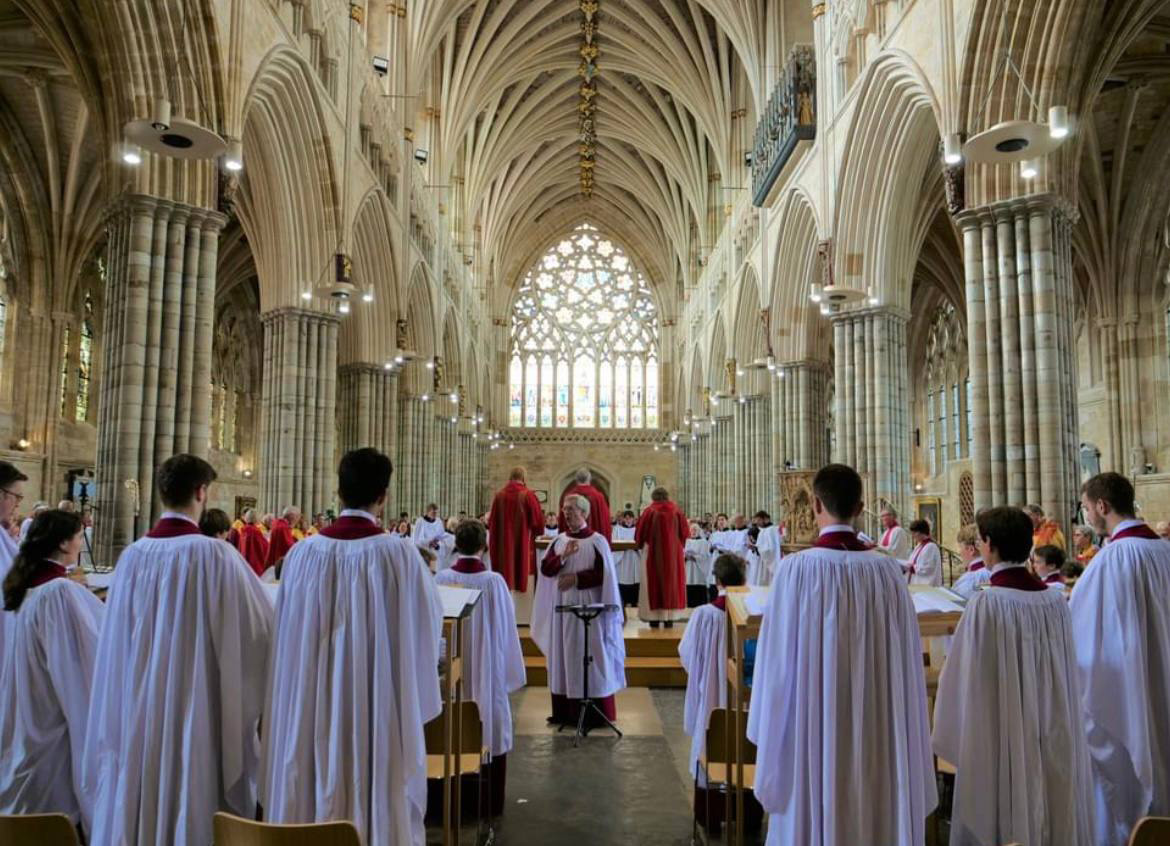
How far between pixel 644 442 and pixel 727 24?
2303 centimetres

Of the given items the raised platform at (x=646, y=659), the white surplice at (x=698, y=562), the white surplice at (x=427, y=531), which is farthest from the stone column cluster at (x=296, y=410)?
the white surplice at (x=698, y=562)

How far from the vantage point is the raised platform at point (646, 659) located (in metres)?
10.1

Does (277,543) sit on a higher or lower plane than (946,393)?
lower

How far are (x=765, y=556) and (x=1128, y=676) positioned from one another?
40.8ft

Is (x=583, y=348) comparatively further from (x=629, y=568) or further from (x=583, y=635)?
(x=583, y=635)

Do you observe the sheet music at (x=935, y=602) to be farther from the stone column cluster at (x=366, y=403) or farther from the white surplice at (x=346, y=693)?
the stone column cluster at (x=366, y=403)

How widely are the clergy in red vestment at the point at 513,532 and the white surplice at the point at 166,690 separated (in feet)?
24.7

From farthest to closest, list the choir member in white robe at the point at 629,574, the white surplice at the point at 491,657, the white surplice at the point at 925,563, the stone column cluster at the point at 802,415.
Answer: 1. the stone column cluster at the point at 802,415
2. the choir member in white robe at the point at 629,574
3. the white surplice at the point at 925,563
4. the white surplice at the point at 491,657

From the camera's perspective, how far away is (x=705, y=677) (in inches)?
229

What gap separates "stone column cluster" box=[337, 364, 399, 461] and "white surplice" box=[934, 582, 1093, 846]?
62.1 ft

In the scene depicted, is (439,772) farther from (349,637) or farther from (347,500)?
(347,500)

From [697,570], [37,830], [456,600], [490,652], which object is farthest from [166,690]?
[697,570]

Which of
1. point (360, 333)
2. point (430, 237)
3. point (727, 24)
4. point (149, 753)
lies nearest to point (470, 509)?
point (430, 237)

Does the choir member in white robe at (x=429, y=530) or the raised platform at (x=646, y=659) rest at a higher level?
the choir member in white robe at (x=429, y=530)
